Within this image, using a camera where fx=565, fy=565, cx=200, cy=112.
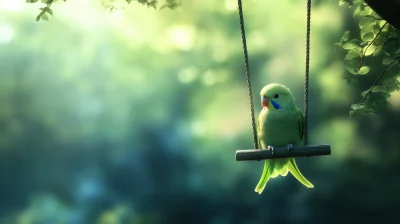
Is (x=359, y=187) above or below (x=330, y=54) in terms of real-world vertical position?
below

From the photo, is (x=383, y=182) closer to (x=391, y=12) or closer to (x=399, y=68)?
(x=399, y=68)

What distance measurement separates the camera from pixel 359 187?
21.0 ft

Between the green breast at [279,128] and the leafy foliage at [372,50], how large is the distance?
26cm

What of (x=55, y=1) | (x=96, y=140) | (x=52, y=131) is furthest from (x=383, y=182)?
(x=55, y=1)

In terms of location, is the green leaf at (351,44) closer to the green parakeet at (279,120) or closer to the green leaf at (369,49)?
the green leaf at (369,49)

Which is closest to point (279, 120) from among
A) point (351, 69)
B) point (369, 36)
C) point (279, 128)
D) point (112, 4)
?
point (279, 128)

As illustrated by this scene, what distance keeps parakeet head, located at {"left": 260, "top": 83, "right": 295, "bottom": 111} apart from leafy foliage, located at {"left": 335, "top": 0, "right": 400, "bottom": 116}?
0.79ft

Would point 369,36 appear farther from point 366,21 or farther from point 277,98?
point 277,98

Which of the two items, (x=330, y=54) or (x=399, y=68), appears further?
(x=330, y=54)

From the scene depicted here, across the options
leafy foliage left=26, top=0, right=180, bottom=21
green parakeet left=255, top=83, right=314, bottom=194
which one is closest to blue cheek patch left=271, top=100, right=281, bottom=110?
green parakeet left=255, top=83, right=314, bottom=194

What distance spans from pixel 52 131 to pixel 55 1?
16.3 ft

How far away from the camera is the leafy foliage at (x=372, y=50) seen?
1922 millimetres

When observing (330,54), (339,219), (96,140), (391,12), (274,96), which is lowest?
(391,12)

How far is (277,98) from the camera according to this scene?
190 centimetres
